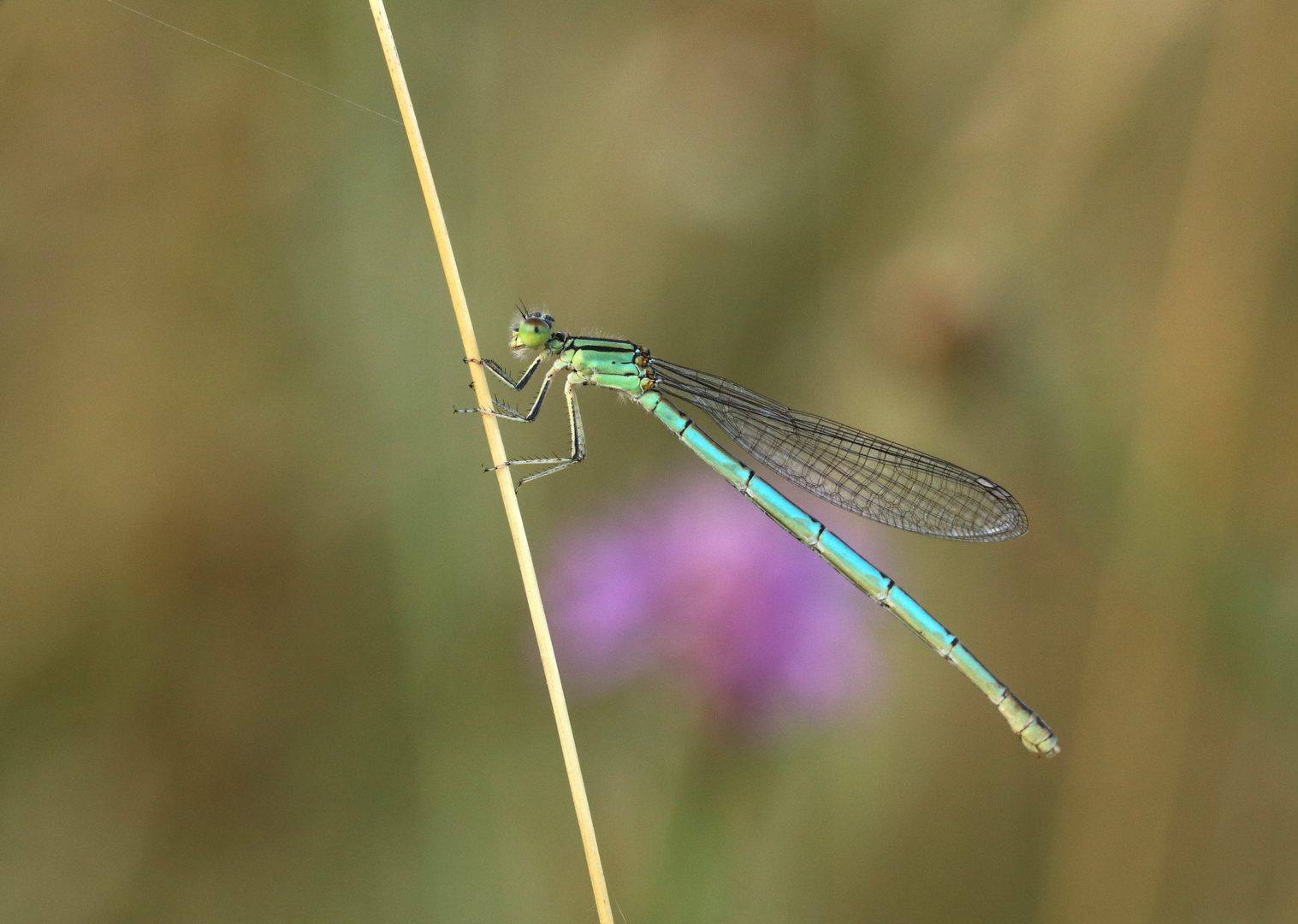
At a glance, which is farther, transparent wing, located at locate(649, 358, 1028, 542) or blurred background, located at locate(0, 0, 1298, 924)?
transparent wing, located at locate(649, 358, 1028, 542)

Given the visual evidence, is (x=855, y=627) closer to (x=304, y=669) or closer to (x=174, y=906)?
(x=304, y=669)

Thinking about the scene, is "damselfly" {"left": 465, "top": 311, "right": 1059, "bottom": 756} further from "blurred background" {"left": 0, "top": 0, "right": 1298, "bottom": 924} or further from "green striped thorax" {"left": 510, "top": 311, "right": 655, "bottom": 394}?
"blurred background" {"left": 0, "top": 0, "right": 1298, "bottom": 924}

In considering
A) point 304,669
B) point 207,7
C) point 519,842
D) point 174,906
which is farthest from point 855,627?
Answer: point 207,7

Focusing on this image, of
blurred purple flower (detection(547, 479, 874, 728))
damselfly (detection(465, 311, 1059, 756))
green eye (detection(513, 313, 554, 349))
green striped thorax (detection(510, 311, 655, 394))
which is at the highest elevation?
green eye (detection(513, 313, 554, 349))

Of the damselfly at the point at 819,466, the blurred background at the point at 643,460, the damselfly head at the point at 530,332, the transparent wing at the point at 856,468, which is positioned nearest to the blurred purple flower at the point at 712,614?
the blurred background at the point at 643,460

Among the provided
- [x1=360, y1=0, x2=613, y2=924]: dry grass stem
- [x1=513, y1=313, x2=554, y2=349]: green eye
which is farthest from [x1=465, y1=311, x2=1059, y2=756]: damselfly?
[x1=360, y1=0, x2=613, y2=924]: dry grass stem
